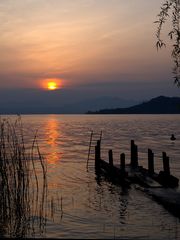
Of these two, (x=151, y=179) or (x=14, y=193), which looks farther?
(x=151, y=179)

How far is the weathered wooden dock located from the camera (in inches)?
820

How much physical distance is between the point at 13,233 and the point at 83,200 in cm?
897

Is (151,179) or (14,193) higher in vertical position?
(14,193)

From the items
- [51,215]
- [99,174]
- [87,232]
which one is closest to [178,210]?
[87,232]

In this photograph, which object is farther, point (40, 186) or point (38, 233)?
point (40, 186)

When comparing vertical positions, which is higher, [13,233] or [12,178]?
[12,178]

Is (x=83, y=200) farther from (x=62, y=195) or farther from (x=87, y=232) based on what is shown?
(x=87, y=232)

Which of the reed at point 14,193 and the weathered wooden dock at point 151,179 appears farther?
the weathered wooden dock at point 151,179

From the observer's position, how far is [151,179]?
27.4 metres

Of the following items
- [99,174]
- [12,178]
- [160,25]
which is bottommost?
[99,174]

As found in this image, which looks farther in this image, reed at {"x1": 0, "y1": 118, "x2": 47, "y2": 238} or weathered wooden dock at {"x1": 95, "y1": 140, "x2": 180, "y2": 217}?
weathered wooden dock at {"x1": 95, "y1": 140, "x2": 180, "y2": 217}

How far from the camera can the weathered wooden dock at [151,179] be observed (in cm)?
2084

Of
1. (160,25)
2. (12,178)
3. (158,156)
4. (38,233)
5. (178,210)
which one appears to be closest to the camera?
(160,25)

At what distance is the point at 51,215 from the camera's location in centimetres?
1995
